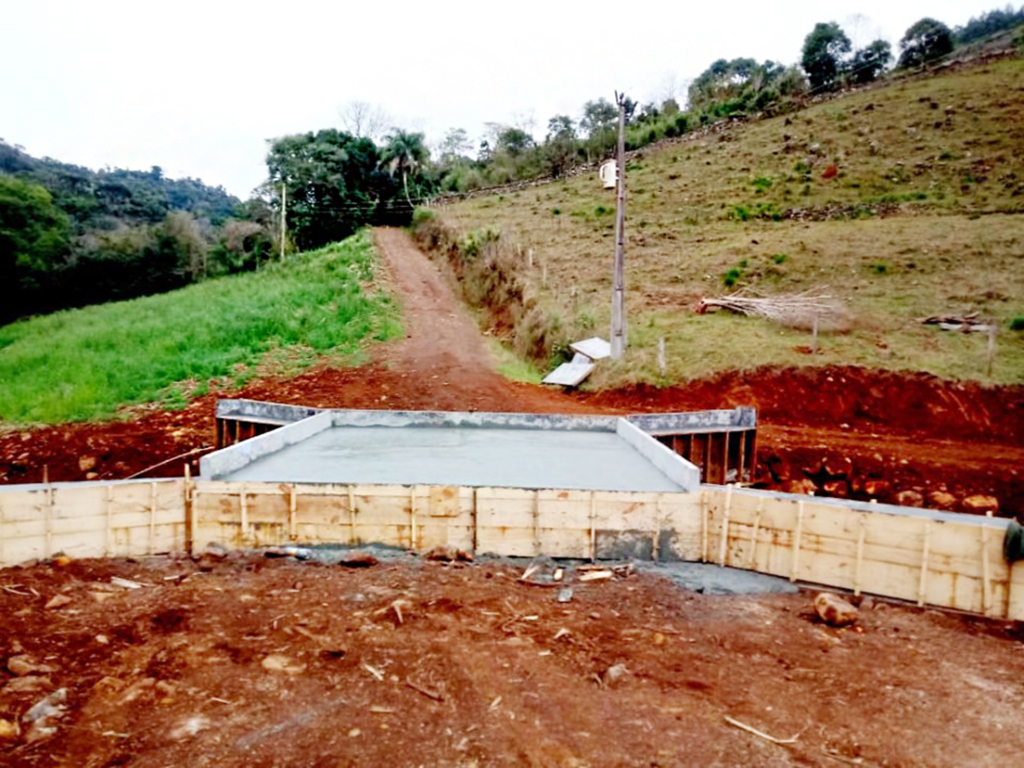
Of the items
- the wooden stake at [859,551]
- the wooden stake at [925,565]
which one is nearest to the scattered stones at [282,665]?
the wooden stake at [859,551]

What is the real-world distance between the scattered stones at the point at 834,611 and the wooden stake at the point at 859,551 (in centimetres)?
57

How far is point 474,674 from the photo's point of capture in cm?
494

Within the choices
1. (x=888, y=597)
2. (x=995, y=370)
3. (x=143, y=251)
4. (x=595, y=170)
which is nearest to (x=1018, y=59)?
(x=595, y=170)

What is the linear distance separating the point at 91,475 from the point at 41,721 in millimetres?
9349

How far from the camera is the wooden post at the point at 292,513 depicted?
7.30 metres

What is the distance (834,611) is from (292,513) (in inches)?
201

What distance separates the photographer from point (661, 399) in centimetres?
1397

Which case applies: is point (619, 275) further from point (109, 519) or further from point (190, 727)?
point (190, 727)

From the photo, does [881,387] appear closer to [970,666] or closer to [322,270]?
[970,666]

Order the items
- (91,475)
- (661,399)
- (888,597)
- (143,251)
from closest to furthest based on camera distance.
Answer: (888,597) → (91,475) → (661,399) → (143,251)

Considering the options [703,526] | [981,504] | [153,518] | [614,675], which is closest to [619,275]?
[981,504]

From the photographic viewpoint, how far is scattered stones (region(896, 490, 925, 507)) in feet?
33.2

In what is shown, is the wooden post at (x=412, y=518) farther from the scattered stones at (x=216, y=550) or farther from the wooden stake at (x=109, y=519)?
the wooden stake at (x=109, y=519)

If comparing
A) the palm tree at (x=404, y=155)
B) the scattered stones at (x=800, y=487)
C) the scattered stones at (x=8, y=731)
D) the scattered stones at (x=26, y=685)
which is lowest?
the scattered stones at (x=8, y=731)
